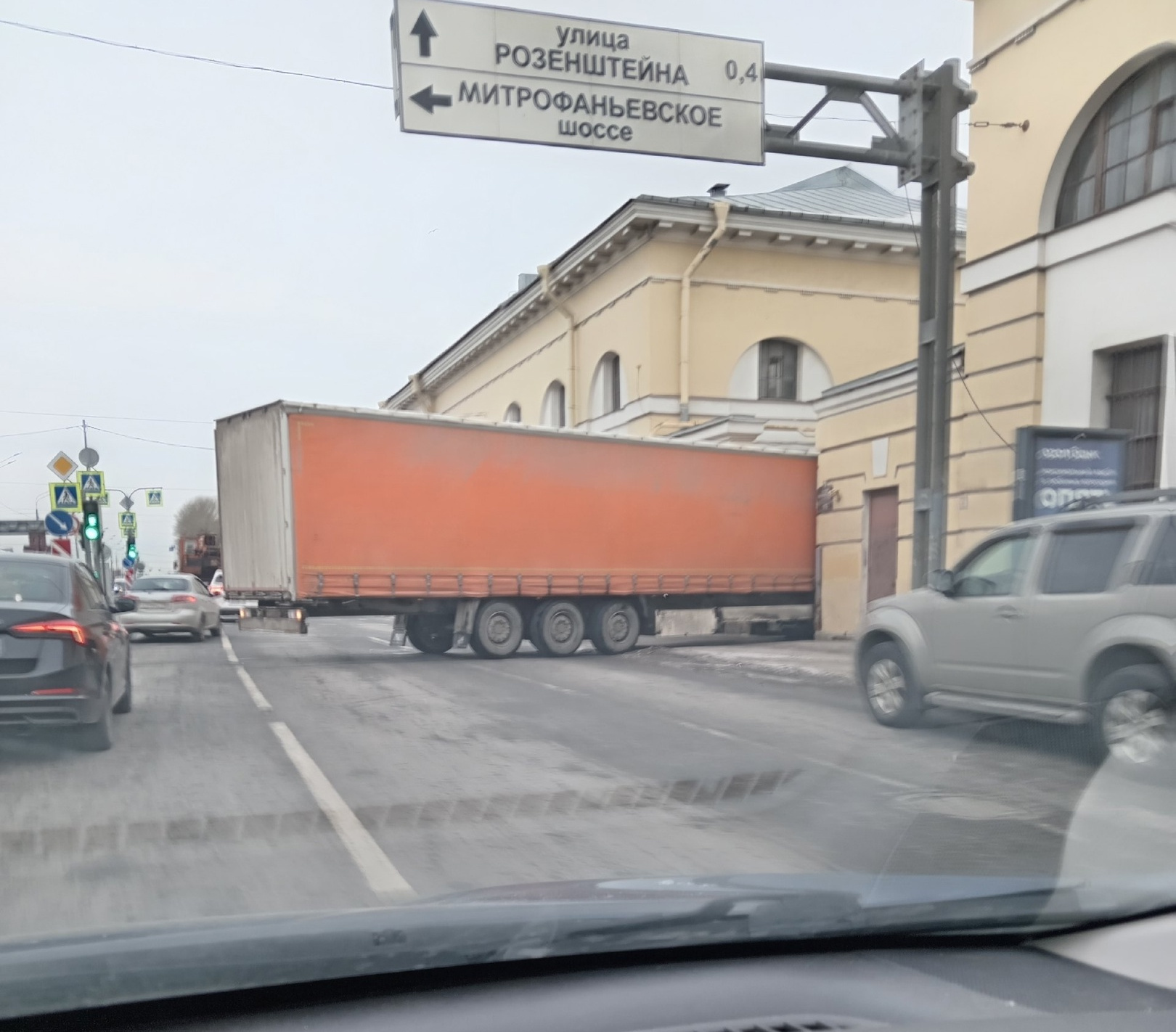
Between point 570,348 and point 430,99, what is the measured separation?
759 inches

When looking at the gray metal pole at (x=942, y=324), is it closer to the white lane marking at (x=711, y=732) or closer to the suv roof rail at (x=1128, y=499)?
the suv roof rail at (x=1128, y=499)

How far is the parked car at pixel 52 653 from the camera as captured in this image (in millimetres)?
7418

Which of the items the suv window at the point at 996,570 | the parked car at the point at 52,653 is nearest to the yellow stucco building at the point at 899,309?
the suv window at the point at 996,570

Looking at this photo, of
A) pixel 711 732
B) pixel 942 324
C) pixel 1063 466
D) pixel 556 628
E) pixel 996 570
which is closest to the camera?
pixel 996 570

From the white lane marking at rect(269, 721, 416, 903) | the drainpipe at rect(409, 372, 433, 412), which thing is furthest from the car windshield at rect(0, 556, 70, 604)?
the drainpipe at rect(409, 372, 433, 412)

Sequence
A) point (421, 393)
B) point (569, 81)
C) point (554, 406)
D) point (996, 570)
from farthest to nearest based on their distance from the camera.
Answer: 1. point (421, 393)
2. point (554, 406)
3. point (569, 81)
4. point (996, 570)

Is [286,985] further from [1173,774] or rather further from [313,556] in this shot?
[313,556]

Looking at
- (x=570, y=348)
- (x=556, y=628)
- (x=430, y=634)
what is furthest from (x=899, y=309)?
(x=430, y=634)

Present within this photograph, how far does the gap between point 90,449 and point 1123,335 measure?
2273cm

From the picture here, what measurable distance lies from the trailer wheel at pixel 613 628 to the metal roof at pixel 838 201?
34.4ft

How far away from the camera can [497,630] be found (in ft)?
56.5

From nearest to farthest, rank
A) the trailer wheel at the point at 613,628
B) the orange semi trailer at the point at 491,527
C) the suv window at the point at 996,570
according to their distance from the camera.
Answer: the suv window at the point at 996,570 → the orange semi trailer at the point at 491,527 → the trailer wheel at the point at 613,628

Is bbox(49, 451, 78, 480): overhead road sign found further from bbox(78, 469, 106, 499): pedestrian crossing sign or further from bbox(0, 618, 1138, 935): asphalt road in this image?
bbox(0, 618, 1138, 935): asphalt road

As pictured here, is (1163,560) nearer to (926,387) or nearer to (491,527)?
(926,387)
